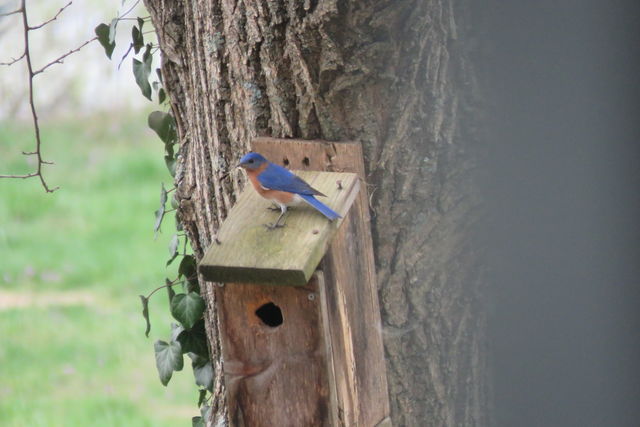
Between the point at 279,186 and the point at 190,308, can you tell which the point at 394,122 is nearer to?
the point at 279,186

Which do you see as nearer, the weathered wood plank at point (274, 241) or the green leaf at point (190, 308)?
the weathered wood plank at point (274, 241)

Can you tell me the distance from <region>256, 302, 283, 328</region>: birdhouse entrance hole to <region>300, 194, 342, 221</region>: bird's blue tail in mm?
239

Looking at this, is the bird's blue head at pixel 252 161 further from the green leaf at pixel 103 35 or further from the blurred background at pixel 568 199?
the green leaf at pixel 103 35

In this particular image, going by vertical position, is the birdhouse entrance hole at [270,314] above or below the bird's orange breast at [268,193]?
below

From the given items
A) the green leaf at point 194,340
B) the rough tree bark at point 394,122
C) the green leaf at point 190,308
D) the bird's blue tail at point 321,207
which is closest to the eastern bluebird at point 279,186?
the bird's blue tail at point 321,207

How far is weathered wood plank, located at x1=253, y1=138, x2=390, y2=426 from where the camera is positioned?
2.00m

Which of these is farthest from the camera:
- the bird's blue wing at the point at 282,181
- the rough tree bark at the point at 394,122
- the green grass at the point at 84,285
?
the green grass at the point at 84,285

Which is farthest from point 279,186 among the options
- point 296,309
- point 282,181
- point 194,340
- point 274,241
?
point 194,340

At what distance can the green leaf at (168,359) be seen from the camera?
2.61 meters

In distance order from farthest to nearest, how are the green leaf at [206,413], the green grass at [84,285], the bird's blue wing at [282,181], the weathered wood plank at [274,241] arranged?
the green grass at [84,285] → the green leaf at [206,413] → the bird's blue wing at [282,181] → the weathered wood plank at [274,241]

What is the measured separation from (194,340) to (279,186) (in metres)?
0.82

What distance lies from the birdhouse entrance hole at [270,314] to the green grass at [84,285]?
239 centimetres

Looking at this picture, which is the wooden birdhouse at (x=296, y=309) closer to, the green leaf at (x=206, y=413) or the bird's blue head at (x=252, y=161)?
the bird's blue head at (x=252, y=161)

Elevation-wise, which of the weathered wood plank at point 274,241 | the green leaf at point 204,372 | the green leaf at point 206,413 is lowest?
the green leaf at point 206,413
